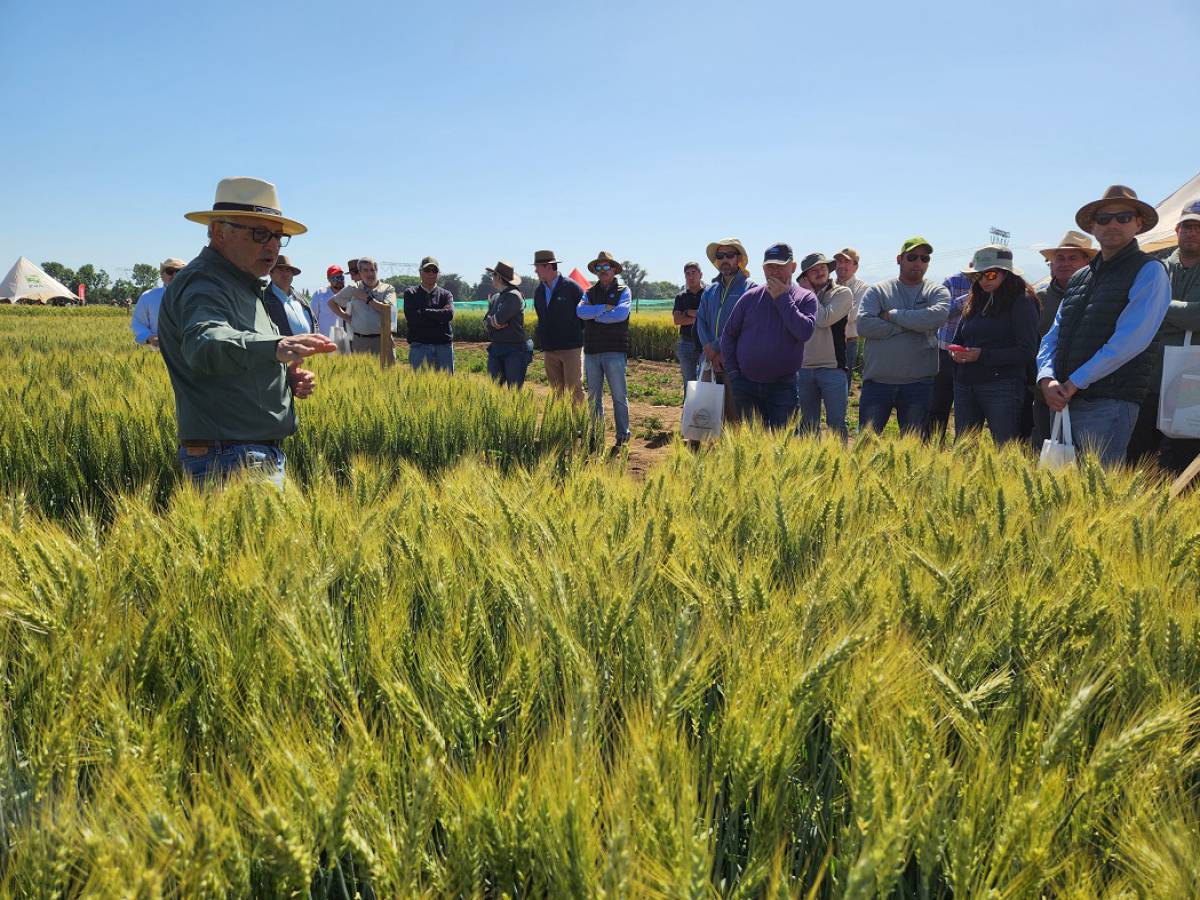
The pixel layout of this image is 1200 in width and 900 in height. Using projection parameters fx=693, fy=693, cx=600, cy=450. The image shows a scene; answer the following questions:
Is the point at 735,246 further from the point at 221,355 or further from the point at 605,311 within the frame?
the point at 221,355

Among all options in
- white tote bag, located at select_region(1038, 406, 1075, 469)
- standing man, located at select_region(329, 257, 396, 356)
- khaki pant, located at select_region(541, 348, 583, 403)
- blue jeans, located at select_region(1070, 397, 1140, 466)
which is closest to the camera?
white tote bag, located at select_region(1038, 406, 1075, 469)

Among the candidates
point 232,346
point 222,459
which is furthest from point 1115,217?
point 222,459

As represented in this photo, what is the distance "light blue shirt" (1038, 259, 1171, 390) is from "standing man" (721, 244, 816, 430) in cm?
182

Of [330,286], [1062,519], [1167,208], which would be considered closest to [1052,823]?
[1062,519]

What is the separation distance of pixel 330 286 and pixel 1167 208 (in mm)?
12961

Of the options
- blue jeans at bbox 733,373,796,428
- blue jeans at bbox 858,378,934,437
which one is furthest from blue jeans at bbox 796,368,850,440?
blue jeans at bbox 733,373,796,428

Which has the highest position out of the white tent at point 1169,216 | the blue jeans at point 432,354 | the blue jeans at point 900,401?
the white tent at point 1169,216

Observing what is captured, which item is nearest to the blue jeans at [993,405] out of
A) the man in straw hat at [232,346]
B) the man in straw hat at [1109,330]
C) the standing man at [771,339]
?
the man in straw hat at [1109,330]

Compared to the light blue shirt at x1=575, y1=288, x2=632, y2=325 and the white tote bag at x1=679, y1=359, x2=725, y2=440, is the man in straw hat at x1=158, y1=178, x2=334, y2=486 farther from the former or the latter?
the light blue shirt at x1=575, y1=288, x2=632, y2=325

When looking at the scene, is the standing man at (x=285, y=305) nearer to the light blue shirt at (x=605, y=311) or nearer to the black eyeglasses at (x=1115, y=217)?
the light blue shirt at (x=605, y=311)

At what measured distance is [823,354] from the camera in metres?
5.70

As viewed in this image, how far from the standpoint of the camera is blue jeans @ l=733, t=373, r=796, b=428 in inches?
203

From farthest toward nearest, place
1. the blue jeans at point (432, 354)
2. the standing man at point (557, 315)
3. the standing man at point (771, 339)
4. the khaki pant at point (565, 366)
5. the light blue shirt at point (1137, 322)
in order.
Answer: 1. the blue jeans at point (432, 354)
2. the khaki pant at point (565, 366)
3. the standing man at point (557, 315)
4. the standing man at point (771, 339)
5. the light blue shirt at point (1137, 322)

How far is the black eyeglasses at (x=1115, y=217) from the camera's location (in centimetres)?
332
